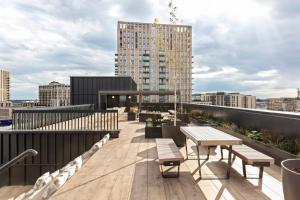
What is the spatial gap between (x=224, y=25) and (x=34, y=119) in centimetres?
1042

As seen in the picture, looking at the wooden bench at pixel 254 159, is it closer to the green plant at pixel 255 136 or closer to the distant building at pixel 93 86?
the green plant at pixel 255 136

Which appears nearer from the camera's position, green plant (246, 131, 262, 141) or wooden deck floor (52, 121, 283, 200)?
wooden deck floor (52, 121, 283, 200)

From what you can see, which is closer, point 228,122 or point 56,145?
point 56,145

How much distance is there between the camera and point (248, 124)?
7.11 metres

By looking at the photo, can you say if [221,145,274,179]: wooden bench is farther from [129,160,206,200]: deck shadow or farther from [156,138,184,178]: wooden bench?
[156,138,184,178]: wooden bench

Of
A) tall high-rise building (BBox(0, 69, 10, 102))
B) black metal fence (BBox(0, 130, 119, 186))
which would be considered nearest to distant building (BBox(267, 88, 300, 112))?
black metal fence (BBox(0, 130, 119, 186))

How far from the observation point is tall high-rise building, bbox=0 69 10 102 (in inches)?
5219

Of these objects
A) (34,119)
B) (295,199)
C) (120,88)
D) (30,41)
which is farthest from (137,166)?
(120,88)

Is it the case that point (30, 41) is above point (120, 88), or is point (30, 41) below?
above

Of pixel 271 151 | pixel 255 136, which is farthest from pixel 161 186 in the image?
pixel 255 136

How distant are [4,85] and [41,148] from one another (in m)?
157

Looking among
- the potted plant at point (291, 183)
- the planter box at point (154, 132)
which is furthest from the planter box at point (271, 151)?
the potted plant at point (291, 183)

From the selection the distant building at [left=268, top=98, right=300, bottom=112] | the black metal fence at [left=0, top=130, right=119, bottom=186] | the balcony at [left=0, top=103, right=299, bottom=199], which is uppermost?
the distant building at [left=268, top=98, right=300, bottom=112]

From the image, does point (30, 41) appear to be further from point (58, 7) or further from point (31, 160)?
point (31, 160)
